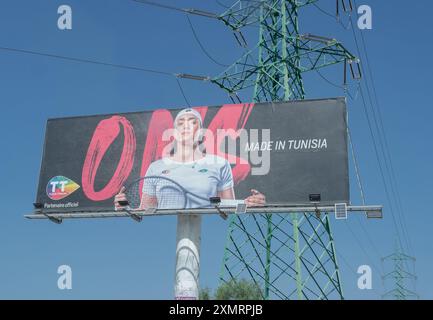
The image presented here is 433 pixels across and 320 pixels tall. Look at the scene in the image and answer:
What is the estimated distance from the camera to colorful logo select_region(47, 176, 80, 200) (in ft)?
86.5

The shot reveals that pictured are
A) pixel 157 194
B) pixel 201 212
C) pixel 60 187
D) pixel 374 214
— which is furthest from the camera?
pixel 60 187

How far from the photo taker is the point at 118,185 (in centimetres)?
2583

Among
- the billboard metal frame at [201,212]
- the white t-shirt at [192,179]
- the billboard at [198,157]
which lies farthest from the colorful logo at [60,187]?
the white t-shirt at [192,179]

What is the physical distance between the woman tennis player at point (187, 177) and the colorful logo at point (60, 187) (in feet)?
7.51

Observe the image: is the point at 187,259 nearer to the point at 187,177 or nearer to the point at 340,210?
the point at 187,177

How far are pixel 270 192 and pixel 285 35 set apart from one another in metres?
10.7

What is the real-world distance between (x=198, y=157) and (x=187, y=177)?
3.32 ft

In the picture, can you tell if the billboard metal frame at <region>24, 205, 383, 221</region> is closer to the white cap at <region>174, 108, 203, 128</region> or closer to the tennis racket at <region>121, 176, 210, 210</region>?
the tennis racket at <region>121, 176, 210, 210</region>

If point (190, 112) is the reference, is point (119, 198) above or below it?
below

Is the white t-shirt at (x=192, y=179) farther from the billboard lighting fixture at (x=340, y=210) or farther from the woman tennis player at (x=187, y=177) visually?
the billboard lighting fixture at (x=340, y=210)

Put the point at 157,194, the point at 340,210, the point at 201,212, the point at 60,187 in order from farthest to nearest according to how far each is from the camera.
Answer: the point at 60,187, the point at 157,194, the point at 201,212, the point at 340,210

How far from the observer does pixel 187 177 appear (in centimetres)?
2512

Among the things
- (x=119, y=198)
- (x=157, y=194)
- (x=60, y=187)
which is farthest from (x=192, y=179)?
(x=60, y=187)
